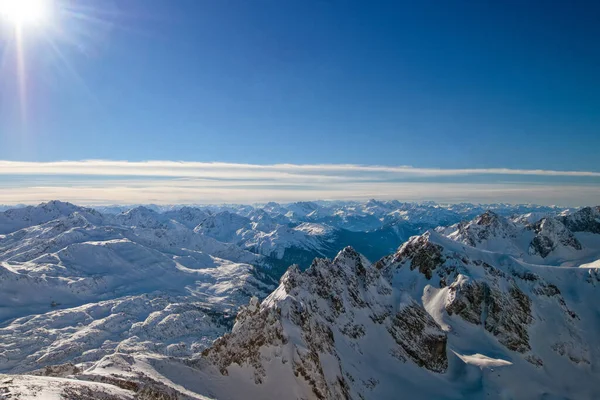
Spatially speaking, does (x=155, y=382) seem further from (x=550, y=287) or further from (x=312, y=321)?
(x=550, y=287)

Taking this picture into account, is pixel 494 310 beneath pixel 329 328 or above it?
beneath

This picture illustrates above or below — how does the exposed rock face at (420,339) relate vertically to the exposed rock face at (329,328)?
below

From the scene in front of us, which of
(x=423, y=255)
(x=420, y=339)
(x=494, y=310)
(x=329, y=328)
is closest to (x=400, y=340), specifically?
(x=420, y=339)

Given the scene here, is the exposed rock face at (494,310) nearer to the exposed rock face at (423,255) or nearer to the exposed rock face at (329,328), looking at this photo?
the exposed rock face at (423,255)

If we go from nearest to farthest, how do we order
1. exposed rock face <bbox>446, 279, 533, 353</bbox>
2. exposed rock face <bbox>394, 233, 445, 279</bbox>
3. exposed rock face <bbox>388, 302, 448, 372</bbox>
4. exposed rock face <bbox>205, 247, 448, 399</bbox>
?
1. exposed rock face <bbox>205, 247, 448, 399</bbox>
2. exposed rock face <bbox>388, 302, 448, 372</bbox>
3. exposed rock face <bbox>446, 279, 533, 353</bbox>
4. exposed rock face <bbox>394, 233, 445, 279</bbox>

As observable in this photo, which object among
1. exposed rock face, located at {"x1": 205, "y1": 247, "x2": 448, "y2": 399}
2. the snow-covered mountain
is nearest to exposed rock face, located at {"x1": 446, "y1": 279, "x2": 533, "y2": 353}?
the snow-covered mountain

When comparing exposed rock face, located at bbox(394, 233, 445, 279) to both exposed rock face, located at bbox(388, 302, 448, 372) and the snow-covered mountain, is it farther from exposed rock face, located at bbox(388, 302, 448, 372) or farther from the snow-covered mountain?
exposed rock face, located at bbox(388, 302, 448, 372)

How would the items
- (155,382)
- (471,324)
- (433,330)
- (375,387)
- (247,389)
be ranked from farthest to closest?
(471,324) → (433,330) → (375,387) → (247,389) → (155,382)

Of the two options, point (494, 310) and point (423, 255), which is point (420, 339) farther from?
point (423, 255)

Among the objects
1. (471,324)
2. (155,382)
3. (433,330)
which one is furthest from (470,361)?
(155,382)

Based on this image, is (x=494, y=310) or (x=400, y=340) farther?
(x=494, y=310)

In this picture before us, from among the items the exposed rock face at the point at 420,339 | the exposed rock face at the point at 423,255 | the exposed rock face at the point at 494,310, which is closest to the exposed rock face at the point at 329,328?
the exposed rock face at the point at 420,339
